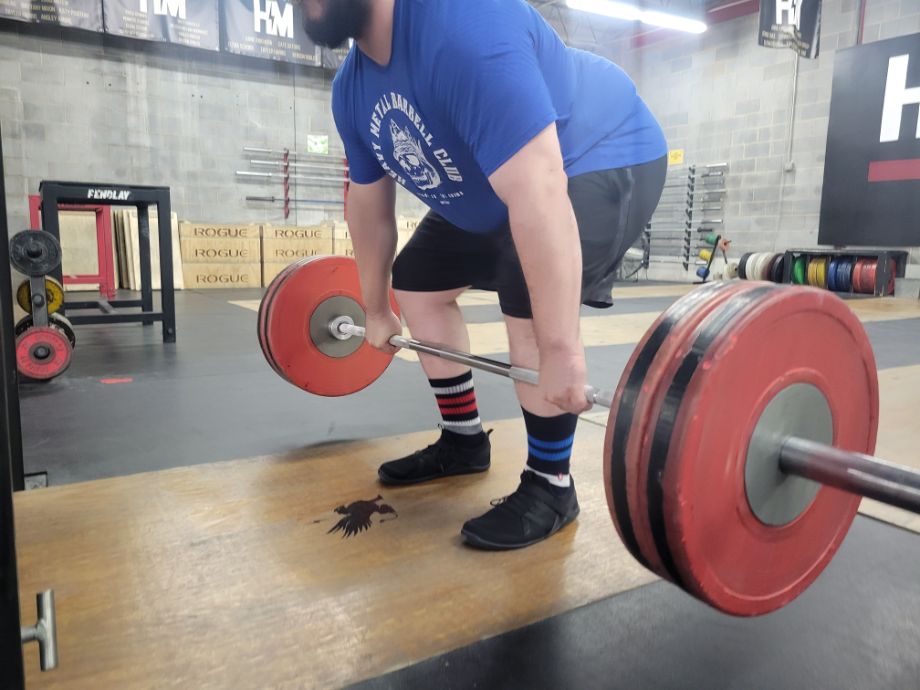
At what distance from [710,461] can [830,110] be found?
643 cm

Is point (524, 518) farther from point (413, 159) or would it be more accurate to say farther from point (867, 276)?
point (867, 276)

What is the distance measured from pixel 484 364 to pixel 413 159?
0.33m

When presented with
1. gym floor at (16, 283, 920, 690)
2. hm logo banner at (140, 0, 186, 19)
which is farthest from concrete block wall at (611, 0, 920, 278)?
gym floor at (16, 283, 920, 690)

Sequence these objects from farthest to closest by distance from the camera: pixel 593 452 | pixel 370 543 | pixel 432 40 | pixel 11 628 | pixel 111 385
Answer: pixel 111 385 → pixel 593 452 → pixel 370 543 → pixel 432 40 → pixel 11 628

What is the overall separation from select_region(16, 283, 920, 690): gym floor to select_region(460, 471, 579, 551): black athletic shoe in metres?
0.02

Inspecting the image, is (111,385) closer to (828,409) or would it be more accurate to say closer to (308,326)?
(308,326)

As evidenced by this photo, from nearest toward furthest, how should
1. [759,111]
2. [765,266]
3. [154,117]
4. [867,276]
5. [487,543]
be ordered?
[487,543] < [867,276] < [765,266] < [154,117] < [759,111]

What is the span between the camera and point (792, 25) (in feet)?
18.1

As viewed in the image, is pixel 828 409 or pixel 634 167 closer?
pixel 828 409

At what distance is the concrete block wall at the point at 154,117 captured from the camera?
556 centimetres

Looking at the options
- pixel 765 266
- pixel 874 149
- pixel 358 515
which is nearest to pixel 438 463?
pixel 358 515

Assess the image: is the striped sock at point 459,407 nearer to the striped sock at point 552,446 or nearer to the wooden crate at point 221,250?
the striped sock at point 552,446

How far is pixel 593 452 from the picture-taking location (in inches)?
59.4

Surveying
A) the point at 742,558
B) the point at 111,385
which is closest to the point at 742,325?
the point at 742,558
